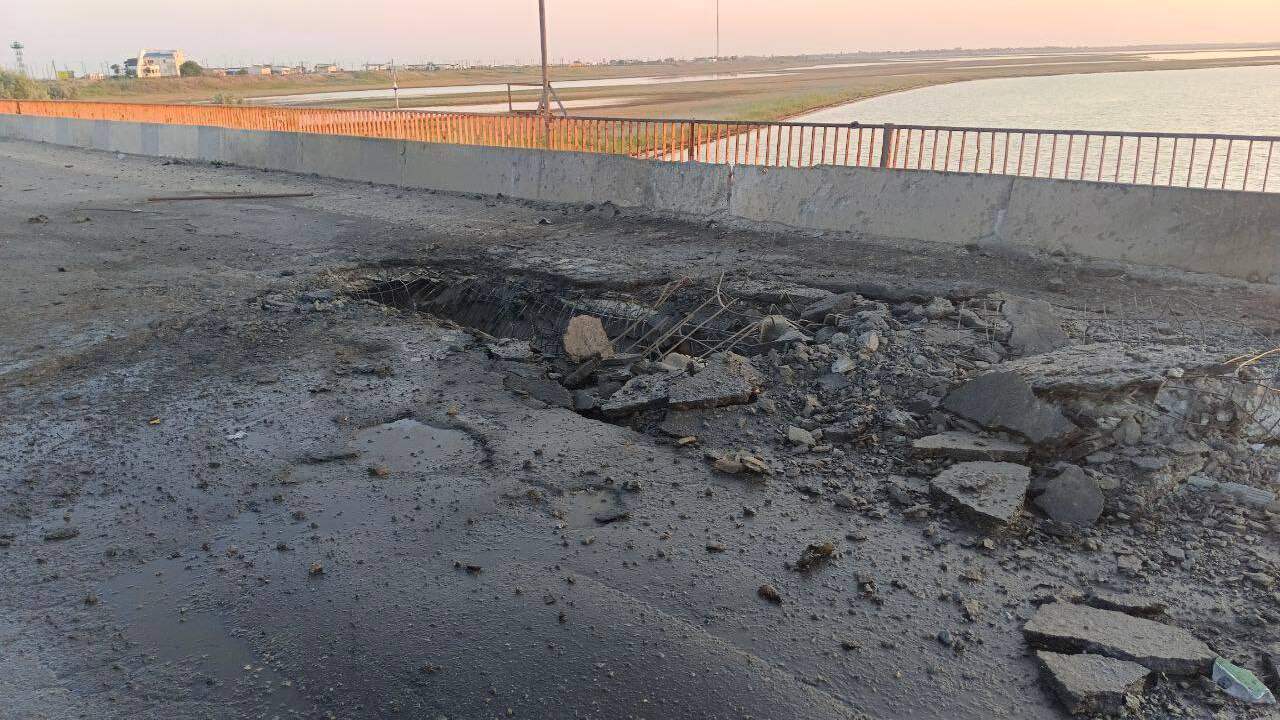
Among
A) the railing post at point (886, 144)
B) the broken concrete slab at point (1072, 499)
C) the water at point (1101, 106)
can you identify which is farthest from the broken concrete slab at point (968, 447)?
the water at point (1101, 106)

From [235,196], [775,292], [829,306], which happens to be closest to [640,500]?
[829,306]

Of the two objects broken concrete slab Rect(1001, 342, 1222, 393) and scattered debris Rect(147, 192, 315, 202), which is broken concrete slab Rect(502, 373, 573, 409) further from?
scattered debris Rect(147, 192, 315, 202)

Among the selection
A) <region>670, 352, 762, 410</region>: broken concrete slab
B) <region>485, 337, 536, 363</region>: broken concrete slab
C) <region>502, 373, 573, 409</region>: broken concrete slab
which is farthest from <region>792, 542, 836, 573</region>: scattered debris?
<region>485, 337, 536, 363</region>: broken concrete slab

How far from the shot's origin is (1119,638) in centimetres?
361

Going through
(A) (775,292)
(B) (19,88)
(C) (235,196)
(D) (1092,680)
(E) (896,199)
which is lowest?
(D) (1092,680)

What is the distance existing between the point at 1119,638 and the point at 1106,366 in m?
2.47

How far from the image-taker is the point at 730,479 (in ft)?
16.9

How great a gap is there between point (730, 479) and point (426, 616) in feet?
6.52

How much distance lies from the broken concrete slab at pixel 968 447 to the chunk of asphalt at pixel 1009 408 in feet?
0.34

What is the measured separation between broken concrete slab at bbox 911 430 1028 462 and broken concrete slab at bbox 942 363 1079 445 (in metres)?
0.11

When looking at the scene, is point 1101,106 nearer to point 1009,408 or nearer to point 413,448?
point 1009,408

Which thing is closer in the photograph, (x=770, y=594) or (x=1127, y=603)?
(x=1127, y=603)

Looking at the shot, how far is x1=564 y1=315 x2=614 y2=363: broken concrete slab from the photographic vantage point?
23.5 ft

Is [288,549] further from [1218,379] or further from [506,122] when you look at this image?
[506,122]
